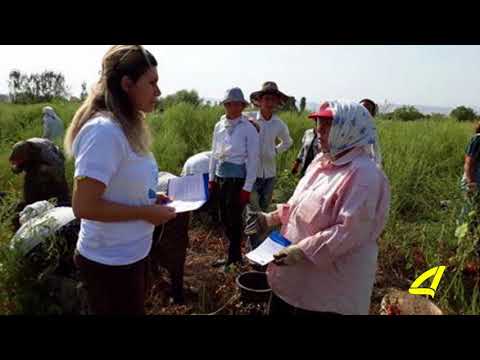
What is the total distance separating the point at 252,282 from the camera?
10.4 ft

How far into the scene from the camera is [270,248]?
1.94 meters

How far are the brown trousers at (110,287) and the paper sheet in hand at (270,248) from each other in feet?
1.84

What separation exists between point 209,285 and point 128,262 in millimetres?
1924

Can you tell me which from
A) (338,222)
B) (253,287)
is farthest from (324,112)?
(253,287)

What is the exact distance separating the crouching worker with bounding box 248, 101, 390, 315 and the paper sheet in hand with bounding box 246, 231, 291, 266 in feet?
0.14

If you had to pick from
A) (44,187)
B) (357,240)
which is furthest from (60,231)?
(357,240)

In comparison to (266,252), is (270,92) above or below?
above

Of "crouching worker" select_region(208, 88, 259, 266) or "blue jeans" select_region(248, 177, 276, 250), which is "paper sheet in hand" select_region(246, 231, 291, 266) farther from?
"blue jeans" select_region(248, 177, 276, 250)

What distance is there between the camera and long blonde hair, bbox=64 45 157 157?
1523 millimetres

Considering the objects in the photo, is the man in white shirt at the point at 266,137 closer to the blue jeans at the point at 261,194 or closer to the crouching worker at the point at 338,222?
the blue jeans at the point at 261,194

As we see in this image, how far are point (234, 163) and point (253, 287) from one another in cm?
114

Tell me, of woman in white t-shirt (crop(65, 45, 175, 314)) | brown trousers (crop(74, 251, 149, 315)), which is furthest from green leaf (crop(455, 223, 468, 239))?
brown trousers (crop(74, 251, 149, 315))

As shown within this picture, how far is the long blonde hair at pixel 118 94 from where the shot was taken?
1.52 meters

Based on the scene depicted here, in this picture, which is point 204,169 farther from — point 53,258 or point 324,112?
point 324,112
